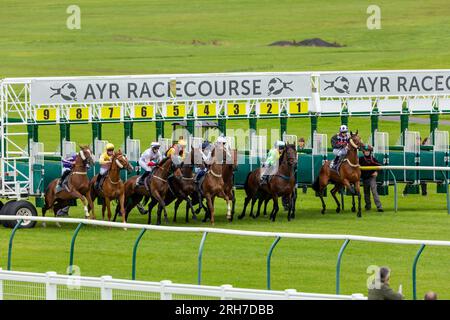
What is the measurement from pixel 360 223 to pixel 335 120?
26.9 m

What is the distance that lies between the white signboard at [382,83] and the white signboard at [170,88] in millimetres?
803

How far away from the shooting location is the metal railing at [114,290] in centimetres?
1570

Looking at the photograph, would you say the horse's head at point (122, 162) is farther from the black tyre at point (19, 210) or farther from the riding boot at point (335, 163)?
the riding boot at point (335, 163)

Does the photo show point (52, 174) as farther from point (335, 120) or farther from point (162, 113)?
point (335, 120)

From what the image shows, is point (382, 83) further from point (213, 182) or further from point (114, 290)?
point (114, 290)

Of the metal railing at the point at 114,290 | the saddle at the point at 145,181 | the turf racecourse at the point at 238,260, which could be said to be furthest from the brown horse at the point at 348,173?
the metal railing at the point at 114,290

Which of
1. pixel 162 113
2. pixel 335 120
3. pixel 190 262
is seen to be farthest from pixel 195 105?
pixel 335 120

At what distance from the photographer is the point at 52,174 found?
2948 centimetres

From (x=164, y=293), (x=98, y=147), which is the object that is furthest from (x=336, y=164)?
(x=164, y=293)

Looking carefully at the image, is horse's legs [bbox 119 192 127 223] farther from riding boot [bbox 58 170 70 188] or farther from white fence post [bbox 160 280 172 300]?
white fence post [bbox 160 280 172 300]

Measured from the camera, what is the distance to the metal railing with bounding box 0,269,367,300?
1570 centimetres

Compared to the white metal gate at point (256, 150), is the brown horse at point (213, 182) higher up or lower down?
lower down

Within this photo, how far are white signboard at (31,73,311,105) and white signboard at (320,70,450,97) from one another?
2.64ft

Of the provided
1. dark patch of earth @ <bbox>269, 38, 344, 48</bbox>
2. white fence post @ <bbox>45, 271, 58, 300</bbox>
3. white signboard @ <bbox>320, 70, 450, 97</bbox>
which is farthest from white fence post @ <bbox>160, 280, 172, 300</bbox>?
dark patch of earth @ <bbox>269, 38, 344, 48</bbox>
